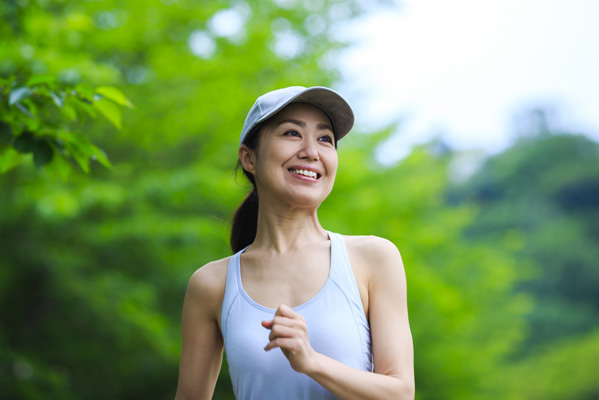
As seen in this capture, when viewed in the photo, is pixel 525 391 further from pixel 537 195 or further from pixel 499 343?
pixel 537 195

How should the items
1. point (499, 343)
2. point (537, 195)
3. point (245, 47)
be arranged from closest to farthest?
1. point (245, 47)
2. point (499, 343)
3. point (537, 195)

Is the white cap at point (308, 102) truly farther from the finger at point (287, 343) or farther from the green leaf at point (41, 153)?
the green leaf at point (41, 153)

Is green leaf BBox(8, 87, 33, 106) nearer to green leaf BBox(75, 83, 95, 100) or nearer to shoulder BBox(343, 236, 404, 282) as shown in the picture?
green leaf BBox(75, 83, 95, 100)

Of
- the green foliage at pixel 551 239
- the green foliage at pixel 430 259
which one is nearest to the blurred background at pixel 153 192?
the green foliage at pixel 430 259

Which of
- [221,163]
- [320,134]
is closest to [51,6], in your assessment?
[221,163]

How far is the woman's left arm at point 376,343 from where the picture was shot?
5.51 ft

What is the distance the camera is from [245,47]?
25.0ft

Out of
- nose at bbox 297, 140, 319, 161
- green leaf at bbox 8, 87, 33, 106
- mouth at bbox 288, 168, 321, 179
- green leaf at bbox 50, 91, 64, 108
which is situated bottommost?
mouth at bbox 288, 168, 321, 179

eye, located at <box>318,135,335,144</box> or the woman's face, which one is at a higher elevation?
eye, located at <box>318,135,335,144</box>

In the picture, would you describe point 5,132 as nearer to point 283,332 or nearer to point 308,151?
point 308,151

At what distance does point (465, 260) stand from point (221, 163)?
25.0 ft

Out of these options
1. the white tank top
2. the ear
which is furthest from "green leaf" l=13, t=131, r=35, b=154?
the white tank top

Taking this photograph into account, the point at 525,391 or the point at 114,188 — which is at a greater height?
the point at 525,391

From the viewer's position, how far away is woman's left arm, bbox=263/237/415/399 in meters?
1.68
